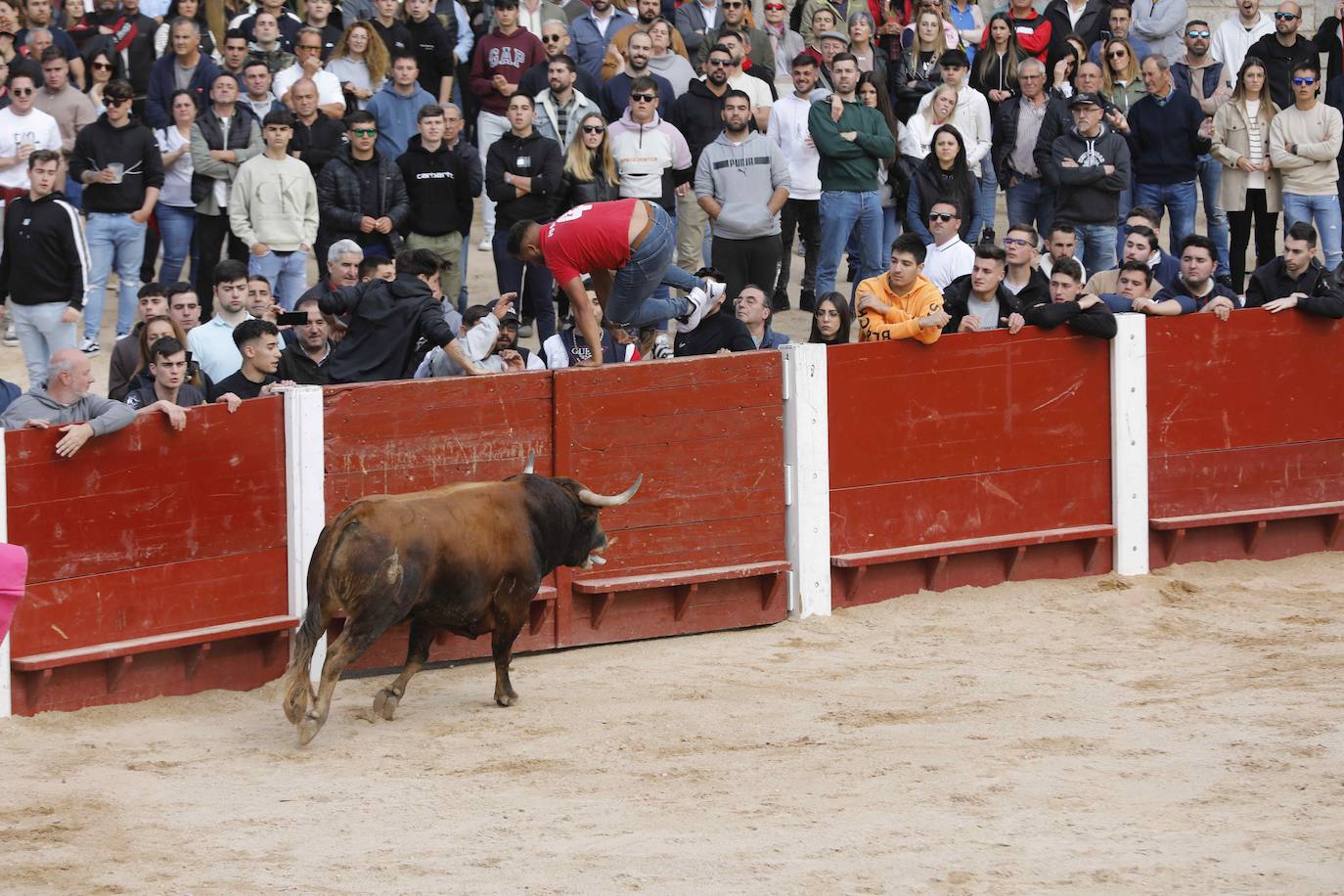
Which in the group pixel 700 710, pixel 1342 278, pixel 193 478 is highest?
pixel 1342 278

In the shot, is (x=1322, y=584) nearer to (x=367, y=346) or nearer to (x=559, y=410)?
(x=559, y=410)

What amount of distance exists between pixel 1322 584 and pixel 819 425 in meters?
2.91

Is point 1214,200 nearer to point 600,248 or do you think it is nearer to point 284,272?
point 284,272

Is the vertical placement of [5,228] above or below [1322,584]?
above

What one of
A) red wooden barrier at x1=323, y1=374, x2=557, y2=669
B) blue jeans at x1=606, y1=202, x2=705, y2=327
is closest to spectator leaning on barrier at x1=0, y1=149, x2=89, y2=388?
red wooden barrier at x1=323, y1=374, x2=557, y2=669

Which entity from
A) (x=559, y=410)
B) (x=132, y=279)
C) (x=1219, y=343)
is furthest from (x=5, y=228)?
(x=1219, y=343)

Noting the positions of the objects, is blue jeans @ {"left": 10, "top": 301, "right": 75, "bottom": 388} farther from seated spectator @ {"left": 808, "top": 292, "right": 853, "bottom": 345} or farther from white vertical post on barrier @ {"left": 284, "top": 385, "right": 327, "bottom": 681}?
seated spectator @ {"left": 808, "top": 292, "right": 853, "bottom": 345}

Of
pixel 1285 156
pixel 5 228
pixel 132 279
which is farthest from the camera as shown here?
pixel 1285 156

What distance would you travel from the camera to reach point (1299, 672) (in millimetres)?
8766

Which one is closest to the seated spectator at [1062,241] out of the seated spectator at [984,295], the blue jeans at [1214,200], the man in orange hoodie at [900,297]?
the seated spectator at [984,295]

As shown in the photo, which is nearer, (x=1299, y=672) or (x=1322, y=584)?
(x=1299, y=672)

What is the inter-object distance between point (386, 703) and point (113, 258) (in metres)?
5.89

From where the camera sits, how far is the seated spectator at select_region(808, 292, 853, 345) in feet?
34.3

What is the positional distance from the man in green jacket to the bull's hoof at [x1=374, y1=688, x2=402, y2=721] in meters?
6.20
